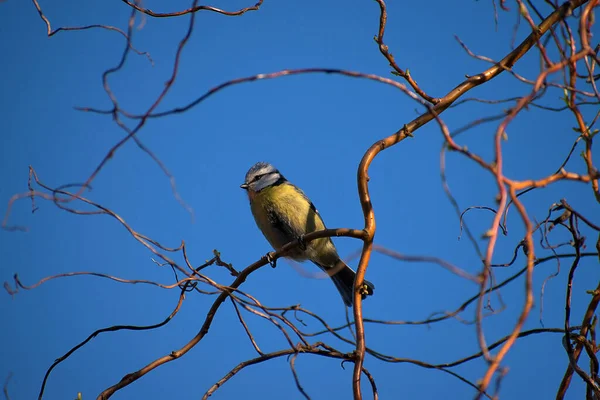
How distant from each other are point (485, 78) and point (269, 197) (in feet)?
8.12

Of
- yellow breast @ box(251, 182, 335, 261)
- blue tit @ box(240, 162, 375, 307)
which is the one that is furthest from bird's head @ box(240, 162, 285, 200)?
yellow breast @ box(251, 182, 335, 261)

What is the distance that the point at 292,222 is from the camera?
4121 mm

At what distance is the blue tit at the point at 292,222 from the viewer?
4.14 m

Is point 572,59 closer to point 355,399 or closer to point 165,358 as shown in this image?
point 355,399

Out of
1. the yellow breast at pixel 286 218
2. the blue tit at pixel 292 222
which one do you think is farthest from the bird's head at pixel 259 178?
the yellow breast at pixel 286 218

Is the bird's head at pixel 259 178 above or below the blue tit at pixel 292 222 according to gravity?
above

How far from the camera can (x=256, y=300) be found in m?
2.02

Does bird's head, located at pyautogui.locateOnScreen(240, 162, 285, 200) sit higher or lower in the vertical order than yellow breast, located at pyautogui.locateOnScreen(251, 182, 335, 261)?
higher

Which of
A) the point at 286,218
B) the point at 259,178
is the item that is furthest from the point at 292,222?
the point at 259,178

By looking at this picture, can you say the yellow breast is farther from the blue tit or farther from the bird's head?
the bird's head

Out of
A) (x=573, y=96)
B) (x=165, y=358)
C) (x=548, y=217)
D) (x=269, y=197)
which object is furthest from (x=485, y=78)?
(x=269, y=197)

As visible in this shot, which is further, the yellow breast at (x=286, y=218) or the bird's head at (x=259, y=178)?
the bird's head at (x=259, y=178)

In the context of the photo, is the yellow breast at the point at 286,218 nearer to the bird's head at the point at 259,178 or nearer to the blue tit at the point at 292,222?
the blue tit at the point at 292,222

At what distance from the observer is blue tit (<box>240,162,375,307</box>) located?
4141 millimetres
